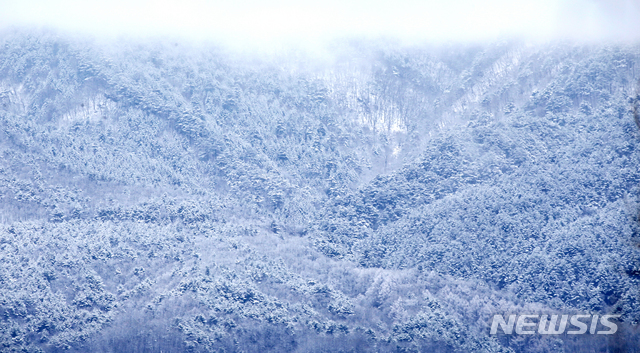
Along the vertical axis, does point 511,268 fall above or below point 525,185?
below

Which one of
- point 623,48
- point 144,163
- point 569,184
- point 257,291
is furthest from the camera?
point 623,48

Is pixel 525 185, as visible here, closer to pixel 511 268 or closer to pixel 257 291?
pixel 511 268

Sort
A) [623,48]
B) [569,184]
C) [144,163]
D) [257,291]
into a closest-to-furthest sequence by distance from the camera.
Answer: [257,291], [569,184], [144,163], [623,48]

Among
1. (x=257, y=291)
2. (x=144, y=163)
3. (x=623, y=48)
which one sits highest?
(x=623, y=48)

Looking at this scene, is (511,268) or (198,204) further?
(198,204)

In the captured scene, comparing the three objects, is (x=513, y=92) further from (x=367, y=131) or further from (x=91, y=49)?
(x=91, y=49)

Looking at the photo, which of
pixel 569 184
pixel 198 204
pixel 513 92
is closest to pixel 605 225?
pixel 569 184

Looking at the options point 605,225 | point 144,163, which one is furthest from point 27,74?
point 605,225
